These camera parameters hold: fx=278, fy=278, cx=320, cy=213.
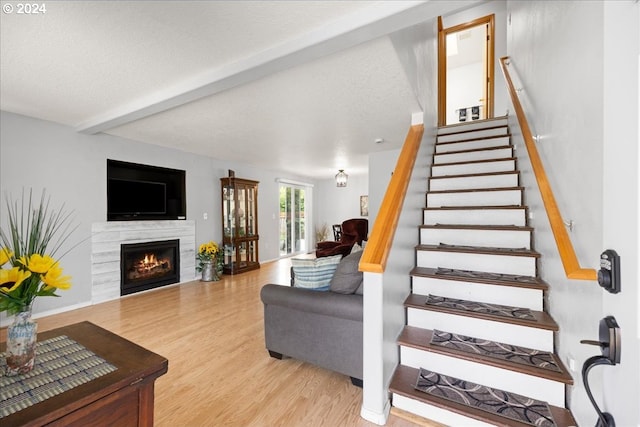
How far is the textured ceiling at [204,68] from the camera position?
5.51 ft

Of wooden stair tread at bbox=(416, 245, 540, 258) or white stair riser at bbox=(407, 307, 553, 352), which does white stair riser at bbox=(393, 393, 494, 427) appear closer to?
white stair riser at bbox=(407, 307, 553, 352)

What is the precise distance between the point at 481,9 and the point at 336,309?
6.43 meters

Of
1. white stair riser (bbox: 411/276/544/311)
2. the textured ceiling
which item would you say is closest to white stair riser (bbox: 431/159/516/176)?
the textured ceiling

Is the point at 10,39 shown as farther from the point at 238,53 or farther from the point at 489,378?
the point at 489,378

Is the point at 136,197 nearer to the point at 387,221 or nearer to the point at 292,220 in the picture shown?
the point at 387,221

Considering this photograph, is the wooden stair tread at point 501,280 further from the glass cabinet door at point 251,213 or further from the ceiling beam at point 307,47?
the glass cabinet door at point 251,213

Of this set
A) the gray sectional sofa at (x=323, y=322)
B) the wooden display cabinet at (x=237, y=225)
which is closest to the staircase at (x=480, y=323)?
the gray sectional sofa at (x=323, y=322)

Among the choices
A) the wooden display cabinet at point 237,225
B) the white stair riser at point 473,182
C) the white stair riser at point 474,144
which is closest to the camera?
the white stair riser at point 473,182

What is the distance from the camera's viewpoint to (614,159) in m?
0.73

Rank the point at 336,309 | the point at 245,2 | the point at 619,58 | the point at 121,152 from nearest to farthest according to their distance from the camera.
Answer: the point at 619,58 → the point at 245,2 → the point at 336,309 → the point at 121,152

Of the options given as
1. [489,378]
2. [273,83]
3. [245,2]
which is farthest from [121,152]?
[489,378]

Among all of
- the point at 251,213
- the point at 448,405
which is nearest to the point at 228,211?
the point at 251,213

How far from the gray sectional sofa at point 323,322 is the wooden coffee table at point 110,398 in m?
1.17

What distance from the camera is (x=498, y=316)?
68.6 inches
